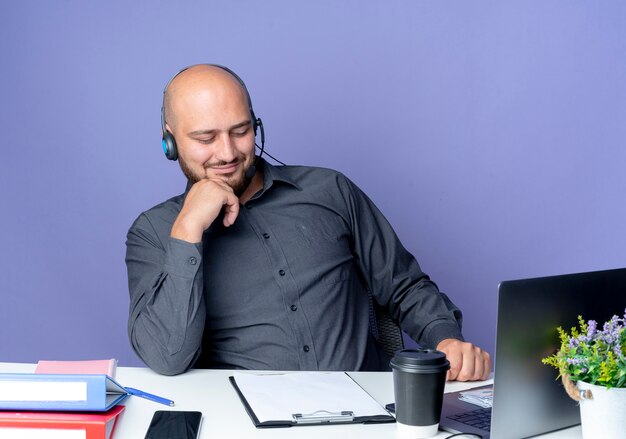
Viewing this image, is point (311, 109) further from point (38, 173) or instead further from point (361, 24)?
point (38, 173)

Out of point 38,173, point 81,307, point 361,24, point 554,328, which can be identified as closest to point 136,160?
point 38,173

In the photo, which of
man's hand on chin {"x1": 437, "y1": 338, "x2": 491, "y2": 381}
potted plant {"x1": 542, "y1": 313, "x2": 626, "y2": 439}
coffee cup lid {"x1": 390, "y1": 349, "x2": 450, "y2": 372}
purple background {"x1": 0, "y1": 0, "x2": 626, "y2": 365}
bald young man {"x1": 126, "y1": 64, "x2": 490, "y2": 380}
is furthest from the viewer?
purple background {"x1": 0, "y1": 0, "x2": 626, "y2": 365}

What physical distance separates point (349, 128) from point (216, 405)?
155 centimetres

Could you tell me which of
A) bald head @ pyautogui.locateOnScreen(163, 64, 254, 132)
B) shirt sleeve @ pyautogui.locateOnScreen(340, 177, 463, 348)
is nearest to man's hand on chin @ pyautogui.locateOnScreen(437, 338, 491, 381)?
shirt sleeve @ pyautogui.locateOnScreen(340, 177, 463, 348)

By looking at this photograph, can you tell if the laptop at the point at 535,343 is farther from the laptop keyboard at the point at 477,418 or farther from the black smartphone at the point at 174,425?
the black smartphone at the point at 174,425

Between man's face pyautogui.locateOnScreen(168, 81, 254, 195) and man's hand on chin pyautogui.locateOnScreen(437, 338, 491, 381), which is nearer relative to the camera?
man's hand on chin pyautogui.locateOnScreen(437, 338, 491, 381)

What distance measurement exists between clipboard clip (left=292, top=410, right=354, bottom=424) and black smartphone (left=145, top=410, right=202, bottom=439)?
16cm

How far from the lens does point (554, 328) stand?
1166mm

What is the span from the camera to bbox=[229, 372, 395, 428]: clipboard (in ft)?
4.21

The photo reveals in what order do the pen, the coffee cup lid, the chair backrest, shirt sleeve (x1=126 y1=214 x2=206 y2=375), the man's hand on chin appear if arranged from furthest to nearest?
the chair backrest, shirt sleeve (x1=126 y1=214 x2=206 y2=375), the man's hand on chin, the pen, the coffee cup lid

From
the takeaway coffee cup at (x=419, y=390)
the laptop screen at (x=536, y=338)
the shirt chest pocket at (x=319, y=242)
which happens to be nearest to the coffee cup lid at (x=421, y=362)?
the takeaway coffee cup at (x=419, y=390)

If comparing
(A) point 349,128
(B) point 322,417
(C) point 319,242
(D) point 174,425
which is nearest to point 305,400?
(B) point 322,417

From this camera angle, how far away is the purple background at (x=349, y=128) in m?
2.70

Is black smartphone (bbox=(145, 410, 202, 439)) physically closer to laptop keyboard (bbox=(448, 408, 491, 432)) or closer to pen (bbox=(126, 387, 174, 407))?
pen (bbox=(126, 387, 174, 407))
